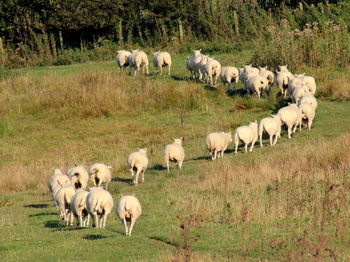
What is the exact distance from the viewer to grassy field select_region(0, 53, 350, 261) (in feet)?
44.6

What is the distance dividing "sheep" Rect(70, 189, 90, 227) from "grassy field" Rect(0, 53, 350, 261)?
15.9 inches

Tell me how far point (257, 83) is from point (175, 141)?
27.1 feet

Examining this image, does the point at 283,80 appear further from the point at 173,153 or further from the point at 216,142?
the point at 173,153

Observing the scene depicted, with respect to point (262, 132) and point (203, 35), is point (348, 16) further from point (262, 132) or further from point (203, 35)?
point (262, 132)

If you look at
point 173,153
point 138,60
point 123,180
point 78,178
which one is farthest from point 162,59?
point 78,178

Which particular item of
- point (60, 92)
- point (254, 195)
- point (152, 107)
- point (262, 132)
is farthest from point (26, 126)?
point (254, 195)

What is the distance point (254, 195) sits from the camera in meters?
17.6

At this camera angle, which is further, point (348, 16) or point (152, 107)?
point (348, 16)

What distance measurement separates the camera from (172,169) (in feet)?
74.7

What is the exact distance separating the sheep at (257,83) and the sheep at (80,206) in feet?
50.8

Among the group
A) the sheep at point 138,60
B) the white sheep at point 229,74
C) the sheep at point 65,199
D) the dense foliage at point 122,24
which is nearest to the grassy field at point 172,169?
the sheep at point 65,199

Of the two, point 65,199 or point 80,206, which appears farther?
point 65,199

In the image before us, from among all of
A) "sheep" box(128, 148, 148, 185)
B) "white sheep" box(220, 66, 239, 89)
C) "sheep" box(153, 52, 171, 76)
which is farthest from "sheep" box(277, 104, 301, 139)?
"sheep" box(153, 52, 171, 76)

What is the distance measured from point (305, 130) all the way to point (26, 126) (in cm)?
1104
